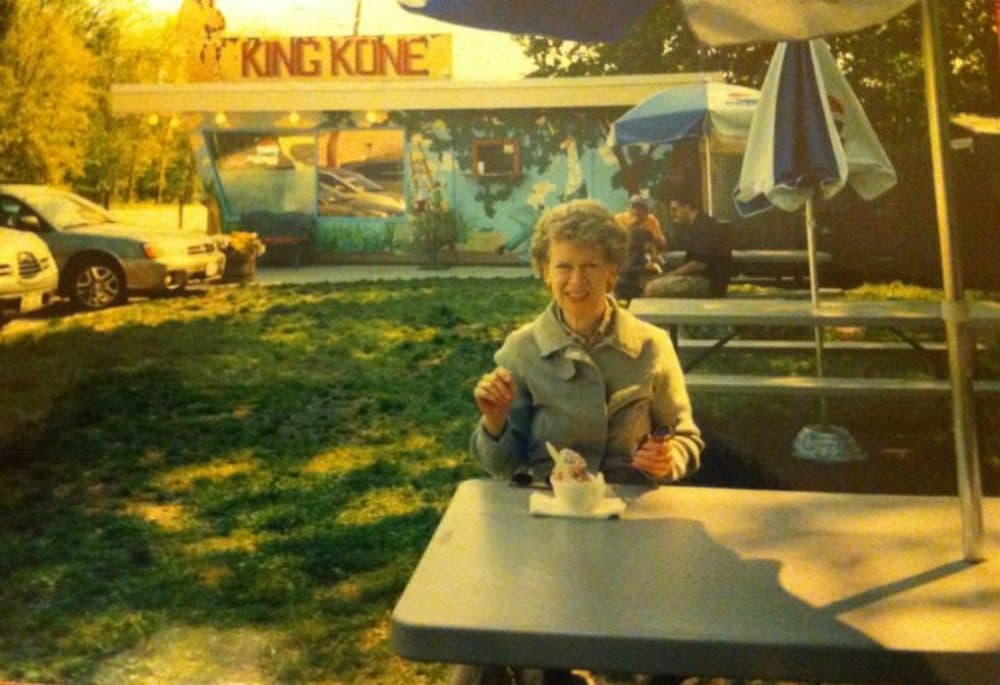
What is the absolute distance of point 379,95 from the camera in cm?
286

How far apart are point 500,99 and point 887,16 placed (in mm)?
1337

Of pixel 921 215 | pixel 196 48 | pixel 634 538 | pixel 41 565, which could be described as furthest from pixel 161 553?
pixel 921 215

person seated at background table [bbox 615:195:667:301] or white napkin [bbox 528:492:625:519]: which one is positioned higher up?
person seated at background table [bbox 615:195:667:301]

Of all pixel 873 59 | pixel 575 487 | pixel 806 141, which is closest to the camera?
pixel 575 487

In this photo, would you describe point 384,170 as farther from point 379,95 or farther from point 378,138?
point 379,95

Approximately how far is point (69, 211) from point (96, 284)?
0.21 metres

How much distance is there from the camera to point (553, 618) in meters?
1.46

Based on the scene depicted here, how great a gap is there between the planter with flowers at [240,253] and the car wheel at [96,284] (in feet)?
1.01

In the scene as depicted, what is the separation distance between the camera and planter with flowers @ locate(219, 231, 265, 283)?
2988mm

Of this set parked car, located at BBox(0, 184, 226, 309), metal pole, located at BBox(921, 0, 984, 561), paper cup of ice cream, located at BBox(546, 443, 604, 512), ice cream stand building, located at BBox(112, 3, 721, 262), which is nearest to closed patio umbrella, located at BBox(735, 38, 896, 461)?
ice cream stand building, located at BBox(112, 3, 721, 262)

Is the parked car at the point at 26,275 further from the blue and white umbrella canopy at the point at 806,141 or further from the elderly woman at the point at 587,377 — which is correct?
the blue and white umbrella canopy at the point at 806,141

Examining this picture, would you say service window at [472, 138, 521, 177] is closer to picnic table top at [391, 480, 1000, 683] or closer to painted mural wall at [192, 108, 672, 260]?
painted mural wall at [192, 108, 672, 260]

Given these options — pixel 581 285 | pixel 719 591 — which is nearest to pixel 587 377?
pixel 581 285

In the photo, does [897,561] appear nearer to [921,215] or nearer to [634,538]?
[634,538]
